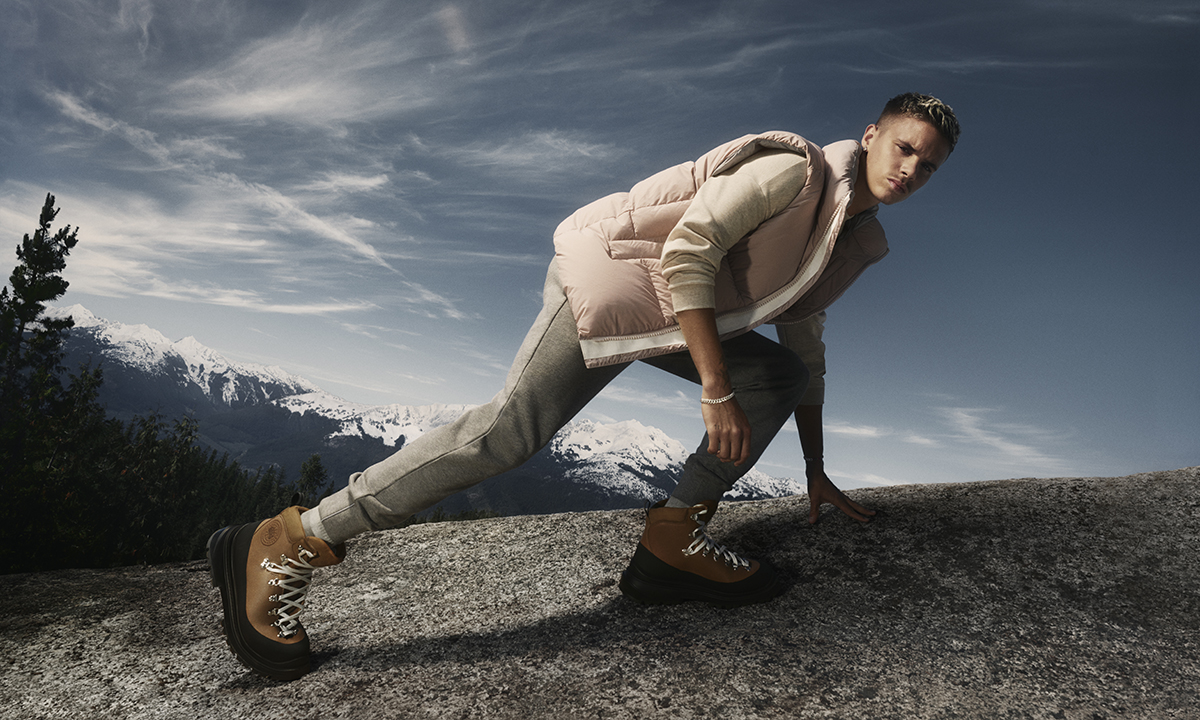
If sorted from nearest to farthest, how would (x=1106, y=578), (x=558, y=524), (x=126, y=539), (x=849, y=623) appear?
(x=849, y=623) < (x=1106, y=578) < (x=558, y=524) < (x=126, y=539)

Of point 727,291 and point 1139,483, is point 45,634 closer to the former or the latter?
point 727,291

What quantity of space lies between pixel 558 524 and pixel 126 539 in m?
57.8

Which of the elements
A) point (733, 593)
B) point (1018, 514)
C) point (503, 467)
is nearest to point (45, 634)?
point (503, 467)

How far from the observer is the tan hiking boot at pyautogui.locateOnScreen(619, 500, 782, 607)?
2553 mm

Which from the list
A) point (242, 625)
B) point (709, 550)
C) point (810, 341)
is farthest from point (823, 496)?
point (242, 625)

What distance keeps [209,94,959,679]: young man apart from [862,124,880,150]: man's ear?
1cm

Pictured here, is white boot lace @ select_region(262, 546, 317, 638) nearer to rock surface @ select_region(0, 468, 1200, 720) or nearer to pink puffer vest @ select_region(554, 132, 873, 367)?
rock surface @ select_region(0, 468, 1200, 720)

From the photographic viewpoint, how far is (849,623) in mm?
2420

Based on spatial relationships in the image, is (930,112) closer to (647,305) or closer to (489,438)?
(647,305)

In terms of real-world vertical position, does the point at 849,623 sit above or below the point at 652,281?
below

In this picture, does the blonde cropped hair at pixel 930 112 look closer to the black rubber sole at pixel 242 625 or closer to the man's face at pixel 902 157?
the man's face at pixel 902 157

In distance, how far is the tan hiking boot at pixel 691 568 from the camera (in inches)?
101

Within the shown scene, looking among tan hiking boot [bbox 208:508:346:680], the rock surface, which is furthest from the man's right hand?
tan hiking boot [bbox 208:508:346:680]

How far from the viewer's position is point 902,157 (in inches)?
84.6
